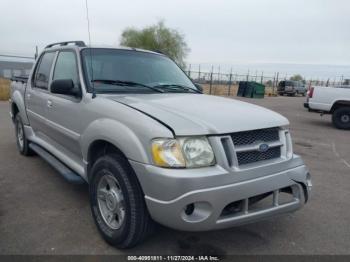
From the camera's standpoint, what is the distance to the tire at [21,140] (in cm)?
582

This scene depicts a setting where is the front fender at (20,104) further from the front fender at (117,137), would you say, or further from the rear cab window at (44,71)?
the front fender at (117,137)

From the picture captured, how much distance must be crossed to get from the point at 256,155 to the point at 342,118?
33.4 ft

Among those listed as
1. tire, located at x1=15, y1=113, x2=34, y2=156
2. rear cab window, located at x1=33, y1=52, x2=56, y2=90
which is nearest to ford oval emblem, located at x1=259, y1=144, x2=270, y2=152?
rear cab window, located at x1=33, y1=52, x2=56, y2=90

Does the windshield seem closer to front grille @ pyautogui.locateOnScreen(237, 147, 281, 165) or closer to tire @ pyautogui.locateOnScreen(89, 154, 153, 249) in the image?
tire @ pyautogui.locateOnScreen(89, 154, 153, 249)

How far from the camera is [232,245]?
3.19 metres

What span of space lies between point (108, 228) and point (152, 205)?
72 centimetres

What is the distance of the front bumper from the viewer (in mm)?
2504

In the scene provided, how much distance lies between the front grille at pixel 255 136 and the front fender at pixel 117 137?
75 centimetres

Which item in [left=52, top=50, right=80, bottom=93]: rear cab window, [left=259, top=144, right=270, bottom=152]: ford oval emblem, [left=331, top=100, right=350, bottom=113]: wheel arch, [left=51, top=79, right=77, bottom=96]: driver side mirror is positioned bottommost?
[left=331, top=100, right=350, bottom=113]: wheel arch

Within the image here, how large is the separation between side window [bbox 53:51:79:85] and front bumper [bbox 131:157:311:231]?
1750 mm

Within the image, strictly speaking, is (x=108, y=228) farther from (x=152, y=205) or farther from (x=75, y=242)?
(x=152, y=205)

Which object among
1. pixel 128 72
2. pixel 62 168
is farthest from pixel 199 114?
pixel 62 168

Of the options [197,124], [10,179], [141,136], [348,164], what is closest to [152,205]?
[141,136]

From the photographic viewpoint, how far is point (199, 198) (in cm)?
251
